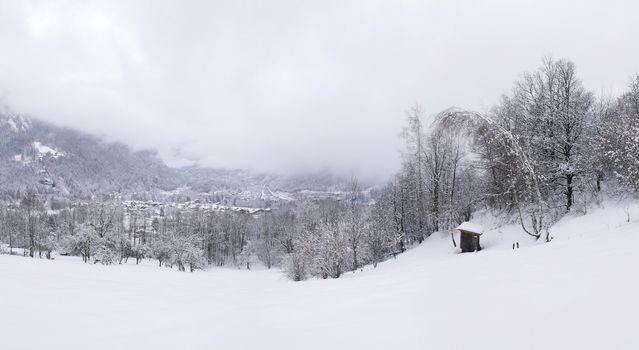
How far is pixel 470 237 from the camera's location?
2741cm

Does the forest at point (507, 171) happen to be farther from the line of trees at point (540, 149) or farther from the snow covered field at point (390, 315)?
the snow covered field at point (390, 315)

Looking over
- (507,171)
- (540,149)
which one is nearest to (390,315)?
(507,171)

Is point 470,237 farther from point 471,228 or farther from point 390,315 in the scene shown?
point 390,315

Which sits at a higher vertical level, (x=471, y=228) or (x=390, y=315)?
(x=390, y=315)

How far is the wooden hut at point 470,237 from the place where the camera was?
27.1m

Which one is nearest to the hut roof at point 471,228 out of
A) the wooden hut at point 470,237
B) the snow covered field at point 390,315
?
the wooden hut at point 470,237

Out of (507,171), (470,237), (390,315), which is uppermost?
(507,171)

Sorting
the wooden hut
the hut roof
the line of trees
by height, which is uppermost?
the line of trees

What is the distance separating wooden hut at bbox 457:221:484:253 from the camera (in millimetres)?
27130

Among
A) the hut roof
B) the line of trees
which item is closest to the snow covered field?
the line of trees

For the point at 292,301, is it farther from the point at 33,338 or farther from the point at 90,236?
the point at 90,236

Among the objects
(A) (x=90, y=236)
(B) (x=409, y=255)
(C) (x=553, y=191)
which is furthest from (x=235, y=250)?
(C) (x=553, y=191)

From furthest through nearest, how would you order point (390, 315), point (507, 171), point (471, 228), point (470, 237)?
point (471, 228) → point (470, 237) → point (507, 171) → point (390, 315)

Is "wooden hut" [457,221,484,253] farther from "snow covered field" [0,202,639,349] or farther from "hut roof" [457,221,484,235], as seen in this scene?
"snow covered field" [0,202,639,349]
